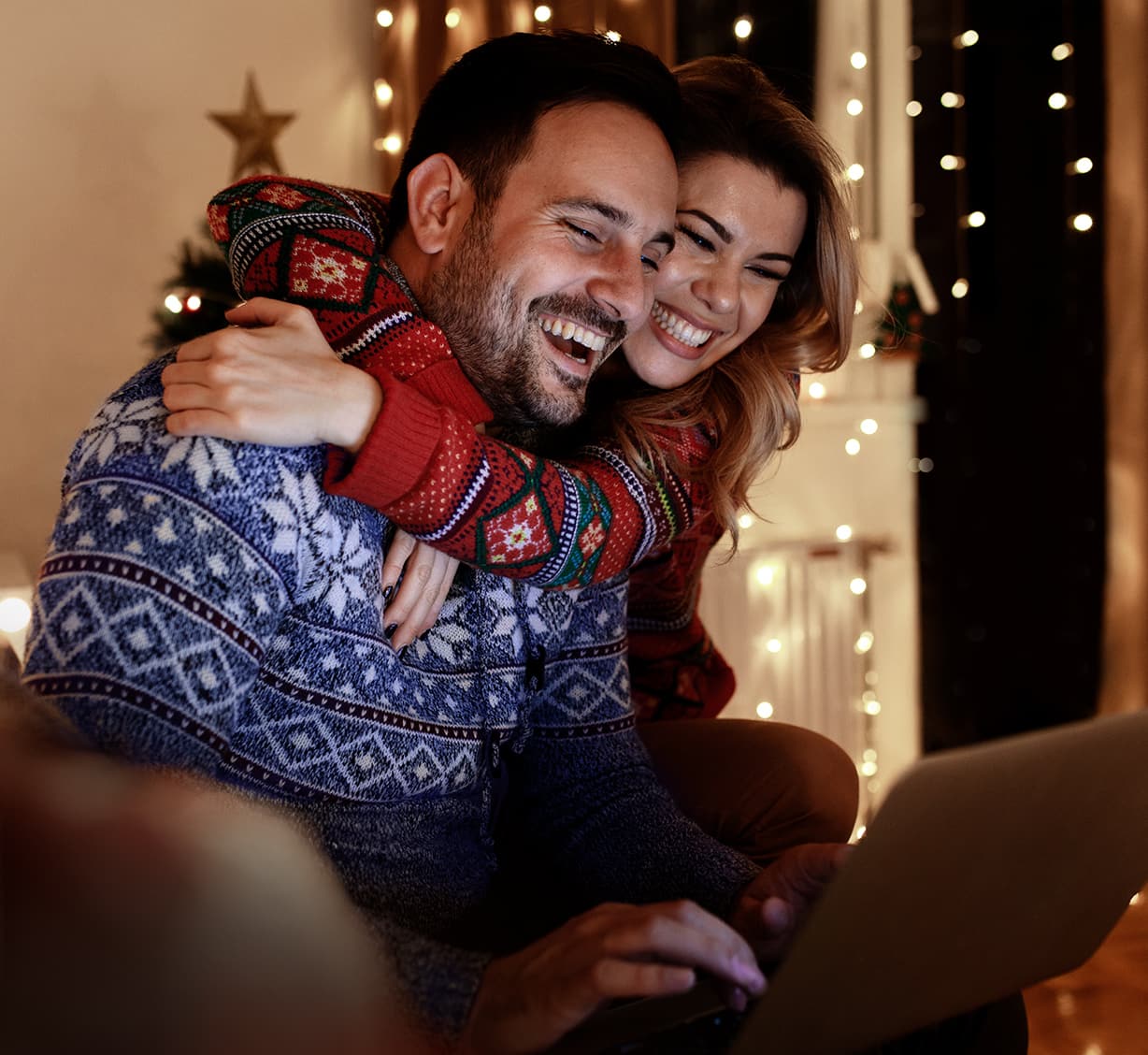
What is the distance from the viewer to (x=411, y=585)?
1069 millimetres

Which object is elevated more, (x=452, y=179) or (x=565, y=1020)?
A: (x=452, y=179)

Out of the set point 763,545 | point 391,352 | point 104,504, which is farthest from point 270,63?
point 104,504

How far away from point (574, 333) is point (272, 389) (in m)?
0.44

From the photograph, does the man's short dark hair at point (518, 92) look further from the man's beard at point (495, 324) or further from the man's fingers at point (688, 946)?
the man's fingers at point (688, 946)

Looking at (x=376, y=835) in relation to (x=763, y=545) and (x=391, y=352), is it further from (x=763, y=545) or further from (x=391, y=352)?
(x=763, y=545)

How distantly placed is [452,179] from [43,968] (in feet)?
3.18

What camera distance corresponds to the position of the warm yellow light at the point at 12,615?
2207 mm

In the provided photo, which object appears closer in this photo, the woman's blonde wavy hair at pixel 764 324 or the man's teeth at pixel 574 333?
the man's teeth at pixel 574 333

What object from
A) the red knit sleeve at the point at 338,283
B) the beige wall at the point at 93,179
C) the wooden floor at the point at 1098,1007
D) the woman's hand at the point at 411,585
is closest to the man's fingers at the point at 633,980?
the woman's hand at the point at 411,585

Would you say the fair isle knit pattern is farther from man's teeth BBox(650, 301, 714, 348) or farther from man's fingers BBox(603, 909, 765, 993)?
man's fingers BBox(603, 909, 765, 993)

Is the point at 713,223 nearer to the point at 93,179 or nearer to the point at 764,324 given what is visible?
→ the point at 764,324

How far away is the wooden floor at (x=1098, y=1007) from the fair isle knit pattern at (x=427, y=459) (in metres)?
1.14

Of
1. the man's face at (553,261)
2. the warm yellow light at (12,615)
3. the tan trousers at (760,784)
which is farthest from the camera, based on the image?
the warm yellow light at (12,615)

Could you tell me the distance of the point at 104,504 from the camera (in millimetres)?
860
